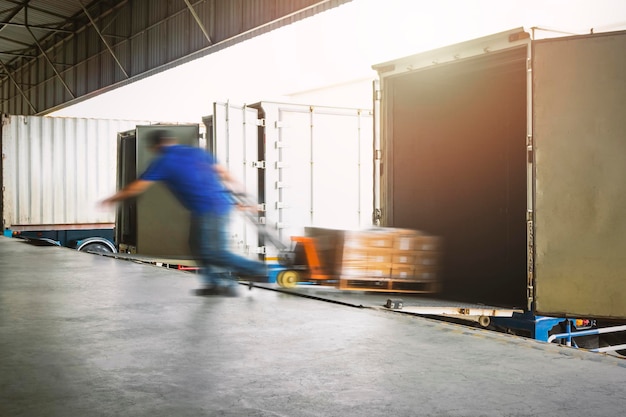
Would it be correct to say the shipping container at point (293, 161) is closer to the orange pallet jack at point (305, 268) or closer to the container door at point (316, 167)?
the container door at point (316, 167)

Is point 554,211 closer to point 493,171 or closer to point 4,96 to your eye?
point 493,171

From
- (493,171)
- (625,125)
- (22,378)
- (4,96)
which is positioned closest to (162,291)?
(22,378)

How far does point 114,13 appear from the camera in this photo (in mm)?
21625

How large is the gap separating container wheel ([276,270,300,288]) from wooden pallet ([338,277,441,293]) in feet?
3.42

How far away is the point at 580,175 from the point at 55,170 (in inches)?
474

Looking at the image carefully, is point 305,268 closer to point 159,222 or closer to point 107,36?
point 159,222

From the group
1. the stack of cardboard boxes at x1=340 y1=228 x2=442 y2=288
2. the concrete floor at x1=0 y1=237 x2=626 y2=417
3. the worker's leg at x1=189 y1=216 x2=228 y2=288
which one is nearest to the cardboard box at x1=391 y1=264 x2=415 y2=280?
the stack of cardboard boxes at x1=340 y1=228 x2=442 y2=288

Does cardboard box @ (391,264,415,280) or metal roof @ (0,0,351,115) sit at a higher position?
metal roof @ (0,0,351,115)

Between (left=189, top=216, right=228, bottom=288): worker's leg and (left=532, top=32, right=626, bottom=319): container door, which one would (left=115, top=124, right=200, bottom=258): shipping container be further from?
(left=532, top=32, right=626, bottom=319): container door

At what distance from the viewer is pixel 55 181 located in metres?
14.2

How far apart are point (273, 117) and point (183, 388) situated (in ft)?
21.7

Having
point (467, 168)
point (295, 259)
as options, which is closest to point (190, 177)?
point (295, 259)

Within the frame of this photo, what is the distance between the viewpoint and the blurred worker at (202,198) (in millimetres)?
6371

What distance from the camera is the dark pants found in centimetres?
661
